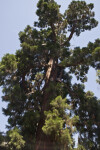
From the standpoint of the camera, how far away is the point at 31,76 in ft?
48.6

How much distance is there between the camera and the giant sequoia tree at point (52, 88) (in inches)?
362

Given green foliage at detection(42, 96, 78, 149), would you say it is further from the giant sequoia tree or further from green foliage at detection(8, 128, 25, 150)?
green foliage at detection(8, 128, 25, 150)

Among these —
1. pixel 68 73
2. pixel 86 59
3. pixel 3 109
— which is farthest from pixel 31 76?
pixel 86 59

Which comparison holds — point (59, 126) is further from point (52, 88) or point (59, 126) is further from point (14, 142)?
point (52, 88)

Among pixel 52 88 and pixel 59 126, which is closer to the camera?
pixel 59 126

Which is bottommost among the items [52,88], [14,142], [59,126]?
[14,142]

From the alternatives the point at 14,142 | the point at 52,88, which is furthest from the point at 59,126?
the point at 52,88

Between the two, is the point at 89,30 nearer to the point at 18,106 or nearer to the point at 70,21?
the point at 70,21

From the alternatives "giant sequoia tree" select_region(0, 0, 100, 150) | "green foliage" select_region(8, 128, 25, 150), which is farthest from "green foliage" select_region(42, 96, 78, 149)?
"green foliage" select_region(8, 128, 25, 150)

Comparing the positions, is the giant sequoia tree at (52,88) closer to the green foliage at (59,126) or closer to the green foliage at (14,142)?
the green foliage at (59,126)

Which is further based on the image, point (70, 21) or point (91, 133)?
point (70, 21)

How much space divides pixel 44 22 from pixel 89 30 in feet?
13.7

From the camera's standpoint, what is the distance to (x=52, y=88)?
11109mm

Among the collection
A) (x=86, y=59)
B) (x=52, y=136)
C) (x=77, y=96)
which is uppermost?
(x=86, y=59)
